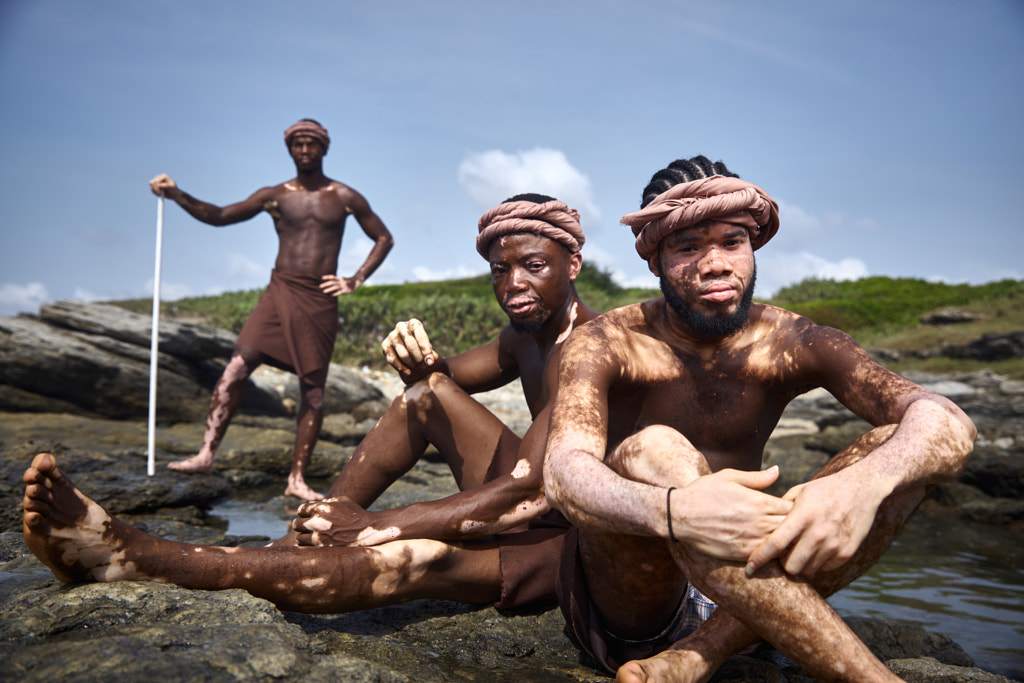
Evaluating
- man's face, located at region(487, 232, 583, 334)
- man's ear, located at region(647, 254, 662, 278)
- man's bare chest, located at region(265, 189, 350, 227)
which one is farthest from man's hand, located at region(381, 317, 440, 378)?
man's bare chest, located at region(265, 189, 350, 227)

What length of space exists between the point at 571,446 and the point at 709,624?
2.19 feet

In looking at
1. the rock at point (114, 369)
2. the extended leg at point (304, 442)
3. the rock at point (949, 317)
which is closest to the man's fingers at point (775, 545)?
the extended leg at point (304, 442)

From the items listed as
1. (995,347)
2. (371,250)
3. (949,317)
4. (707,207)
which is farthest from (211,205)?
(949,317)

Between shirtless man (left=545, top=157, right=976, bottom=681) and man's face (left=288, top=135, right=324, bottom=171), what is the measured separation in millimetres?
4383

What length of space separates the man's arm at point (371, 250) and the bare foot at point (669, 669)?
4871 millimetres

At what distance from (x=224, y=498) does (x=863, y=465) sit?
521cm

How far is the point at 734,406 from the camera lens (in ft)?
8.46

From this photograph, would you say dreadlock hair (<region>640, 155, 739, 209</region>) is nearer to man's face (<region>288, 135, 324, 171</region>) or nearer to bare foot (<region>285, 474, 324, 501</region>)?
bare foot (<region>285, 474, 324, 501</region>)

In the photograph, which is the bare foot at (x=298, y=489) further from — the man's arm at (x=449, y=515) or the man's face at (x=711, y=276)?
the man's face at (x=711, y=276)

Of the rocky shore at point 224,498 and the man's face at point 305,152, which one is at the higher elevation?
the man's face at point 305,152

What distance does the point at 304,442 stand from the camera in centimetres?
607

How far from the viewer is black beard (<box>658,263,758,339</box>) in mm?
2443

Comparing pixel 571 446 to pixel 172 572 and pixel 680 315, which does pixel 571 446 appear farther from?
pixel 172 572

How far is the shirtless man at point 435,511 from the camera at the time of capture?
216cm
